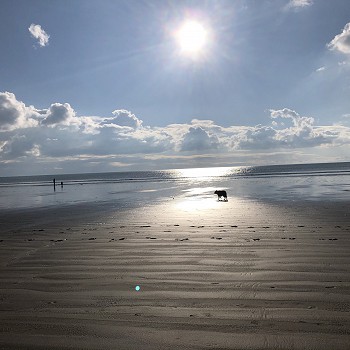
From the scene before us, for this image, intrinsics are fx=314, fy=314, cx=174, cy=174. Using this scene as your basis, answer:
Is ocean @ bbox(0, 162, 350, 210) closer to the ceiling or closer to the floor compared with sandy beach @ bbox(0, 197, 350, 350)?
closer to the floor

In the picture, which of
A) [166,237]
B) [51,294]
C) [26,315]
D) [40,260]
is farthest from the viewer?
[166,237]

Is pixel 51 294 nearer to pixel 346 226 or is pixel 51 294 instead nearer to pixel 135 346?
pixel 135 346

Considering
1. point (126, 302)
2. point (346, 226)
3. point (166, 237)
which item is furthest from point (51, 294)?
point (346, 226)

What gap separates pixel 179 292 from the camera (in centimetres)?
538

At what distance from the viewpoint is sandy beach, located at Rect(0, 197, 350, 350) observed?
12.9 ft

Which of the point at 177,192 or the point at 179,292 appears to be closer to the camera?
the point at 179,292

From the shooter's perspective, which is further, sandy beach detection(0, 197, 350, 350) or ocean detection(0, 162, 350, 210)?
ocean detection(0, 162, 350, 210)

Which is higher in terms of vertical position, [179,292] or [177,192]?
[179,292]

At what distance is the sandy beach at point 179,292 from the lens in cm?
393

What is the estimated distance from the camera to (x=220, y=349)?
11.9 feet

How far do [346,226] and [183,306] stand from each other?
9.36 metres

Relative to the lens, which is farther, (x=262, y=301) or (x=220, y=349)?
(x=262, y=301)

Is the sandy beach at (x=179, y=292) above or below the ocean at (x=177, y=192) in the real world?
above

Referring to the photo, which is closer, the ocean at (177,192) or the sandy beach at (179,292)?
the sandy beach at (179,292)
